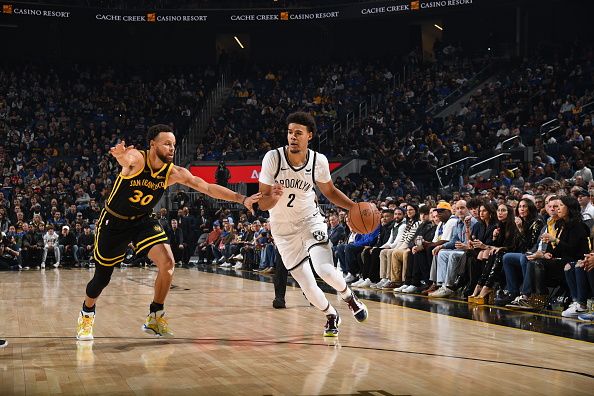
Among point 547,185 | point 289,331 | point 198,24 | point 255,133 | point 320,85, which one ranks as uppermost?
point 198,24

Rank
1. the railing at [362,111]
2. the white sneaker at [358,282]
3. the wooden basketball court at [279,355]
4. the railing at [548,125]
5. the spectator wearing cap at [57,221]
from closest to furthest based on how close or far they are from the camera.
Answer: the wooden basketball court at [279,355] → the white sneaker at [358,282] → the railing at [548,125] → the spectator wearing cap at [57,221] → the railing at [362,111]

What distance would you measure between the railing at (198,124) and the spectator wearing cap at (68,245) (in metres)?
8.48

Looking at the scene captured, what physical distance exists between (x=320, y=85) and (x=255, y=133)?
434cm

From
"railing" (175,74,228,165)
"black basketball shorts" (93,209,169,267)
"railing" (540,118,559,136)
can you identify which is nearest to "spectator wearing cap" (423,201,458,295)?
"black basketball shorts" (93,209,169,267)

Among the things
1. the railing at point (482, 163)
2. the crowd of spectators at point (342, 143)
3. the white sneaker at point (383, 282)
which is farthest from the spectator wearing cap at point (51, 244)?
the railing at point (482, 163)

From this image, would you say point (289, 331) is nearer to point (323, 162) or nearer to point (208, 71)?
point (323, 162)

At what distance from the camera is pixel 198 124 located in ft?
98.3

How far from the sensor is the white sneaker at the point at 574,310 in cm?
781

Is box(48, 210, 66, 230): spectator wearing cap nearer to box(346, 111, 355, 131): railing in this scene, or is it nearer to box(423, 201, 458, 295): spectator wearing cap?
box(346, 111, 355, 131): railing

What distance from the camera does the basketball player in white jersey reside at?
20.9ft

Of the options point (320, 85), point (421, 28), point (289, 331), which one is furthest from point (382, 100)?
point (289, 331)

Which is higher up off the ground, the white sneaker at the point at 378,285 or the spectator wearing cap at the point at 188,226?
the spectator wearing cap at the point at 188,226

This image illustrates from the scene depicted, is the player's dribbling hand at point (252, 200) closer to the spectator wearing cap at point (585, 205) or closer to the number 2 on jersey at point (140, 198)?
the number 2 on jersey at point (140, 198)

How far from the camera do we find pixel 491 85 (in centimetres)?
2475
